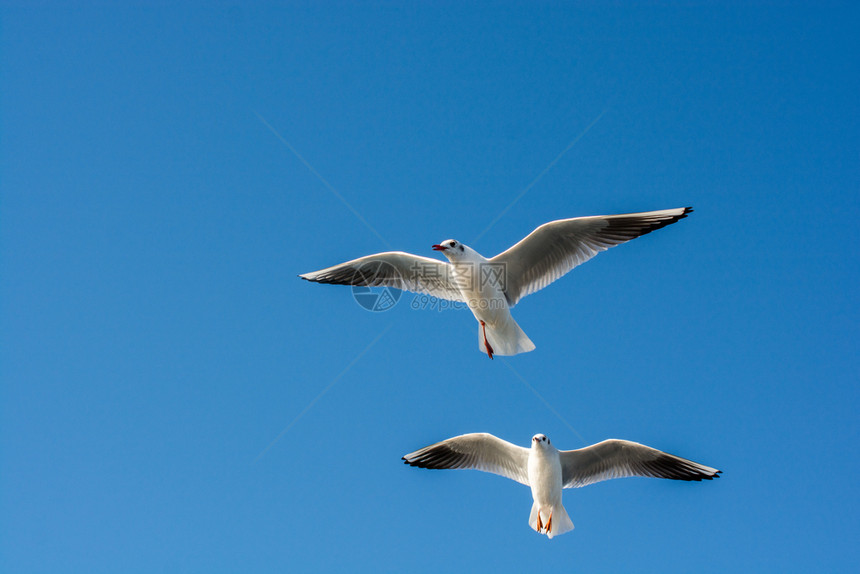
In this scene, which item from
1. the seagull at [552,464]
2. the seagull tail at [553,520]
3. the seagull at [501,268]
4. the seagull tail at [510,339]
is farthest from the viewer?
the seagull at [552,464]

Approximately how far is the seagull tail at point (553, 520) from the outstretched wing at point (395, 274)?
2940 mm

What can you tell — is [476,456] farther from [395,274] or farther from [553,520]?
[395,274]

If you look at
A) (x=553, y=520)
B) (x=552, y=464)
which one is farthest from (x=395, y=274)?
(x=553, y=520)

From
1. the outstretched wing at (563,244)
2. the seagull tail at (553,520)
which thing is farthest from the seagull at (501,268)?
the seagull tail at (553,520)

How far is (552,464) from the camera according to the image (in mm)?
9578

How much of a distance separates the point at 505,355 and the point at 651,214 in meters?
2.40

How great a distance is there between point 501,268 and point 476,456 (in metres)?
2.83

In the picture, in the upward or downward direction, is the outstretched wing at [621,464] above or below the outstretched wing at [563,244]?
below

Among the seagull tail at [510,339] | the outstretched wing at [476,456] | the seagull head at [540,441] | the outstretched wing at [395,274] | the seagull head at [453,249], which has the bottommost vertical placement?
the seagull head at [540,441]

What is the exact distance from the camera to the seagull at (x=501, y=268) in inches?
341

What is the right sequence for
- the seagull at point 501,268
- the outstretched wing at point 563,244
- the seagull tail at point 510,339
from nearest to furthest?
the outstretched wing at point 563,244
the seagull at point 501,268
the seagull tail at point 510,339

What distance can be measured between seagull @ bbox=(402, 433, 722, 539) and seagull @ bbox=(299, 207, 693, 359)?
1.59 metres

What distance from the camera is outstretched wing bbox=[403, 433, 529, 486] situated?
32.9 feet

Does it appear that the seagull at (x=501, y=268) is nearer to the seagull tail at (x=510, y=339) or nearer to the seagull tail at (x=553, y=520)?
the seagull tail at (x=510, y=339)
